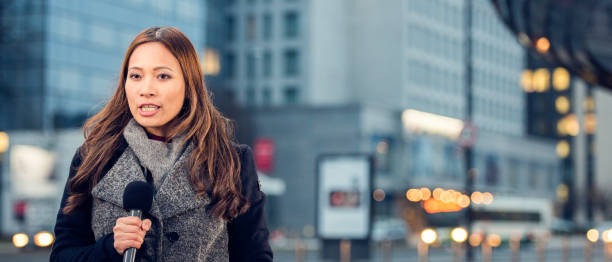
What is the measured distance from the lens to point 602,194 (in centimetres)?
9388

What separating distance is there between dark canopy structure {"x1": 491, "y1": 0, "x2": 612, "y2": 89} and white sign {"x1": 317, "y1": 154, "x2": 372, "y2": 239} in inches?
235

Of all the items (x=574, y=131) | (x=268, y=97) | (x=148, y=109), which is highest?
(x=268, y=97)

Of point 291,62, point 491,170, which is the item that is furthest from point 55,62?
point 491,170

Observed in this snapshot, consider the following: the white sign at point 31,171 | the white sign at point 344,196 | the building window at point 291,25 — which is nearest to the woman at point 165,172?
the white sign at point 344,196

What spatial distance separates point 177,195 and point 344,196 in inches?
813

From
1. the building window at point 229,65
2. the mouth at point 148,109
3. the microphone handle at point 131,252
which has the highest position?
the building window at point 229,65

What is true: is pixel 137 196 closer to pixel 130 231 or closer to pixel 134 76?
pixel 130 231

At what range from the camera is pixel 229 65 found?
71.1 metres

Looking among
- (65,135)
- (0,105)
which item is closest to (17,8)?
(0,105)

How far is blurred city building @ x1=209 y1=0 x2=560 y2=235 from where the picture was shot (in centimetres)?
5819

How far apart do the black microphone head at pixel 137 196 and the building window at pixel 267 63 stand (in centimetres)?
6776

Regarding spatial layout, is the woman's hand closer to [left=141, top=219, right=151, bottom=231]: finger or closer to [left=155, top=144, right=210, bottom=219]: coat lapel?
[left=141, top=219, right=151, bottom=231]: finger

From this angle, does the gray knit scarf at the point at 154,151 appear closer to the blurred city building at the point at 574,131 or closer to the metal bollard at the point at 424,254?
the metal bollard at the point at 424,254

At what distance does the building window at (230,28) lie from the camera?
2751 inches
